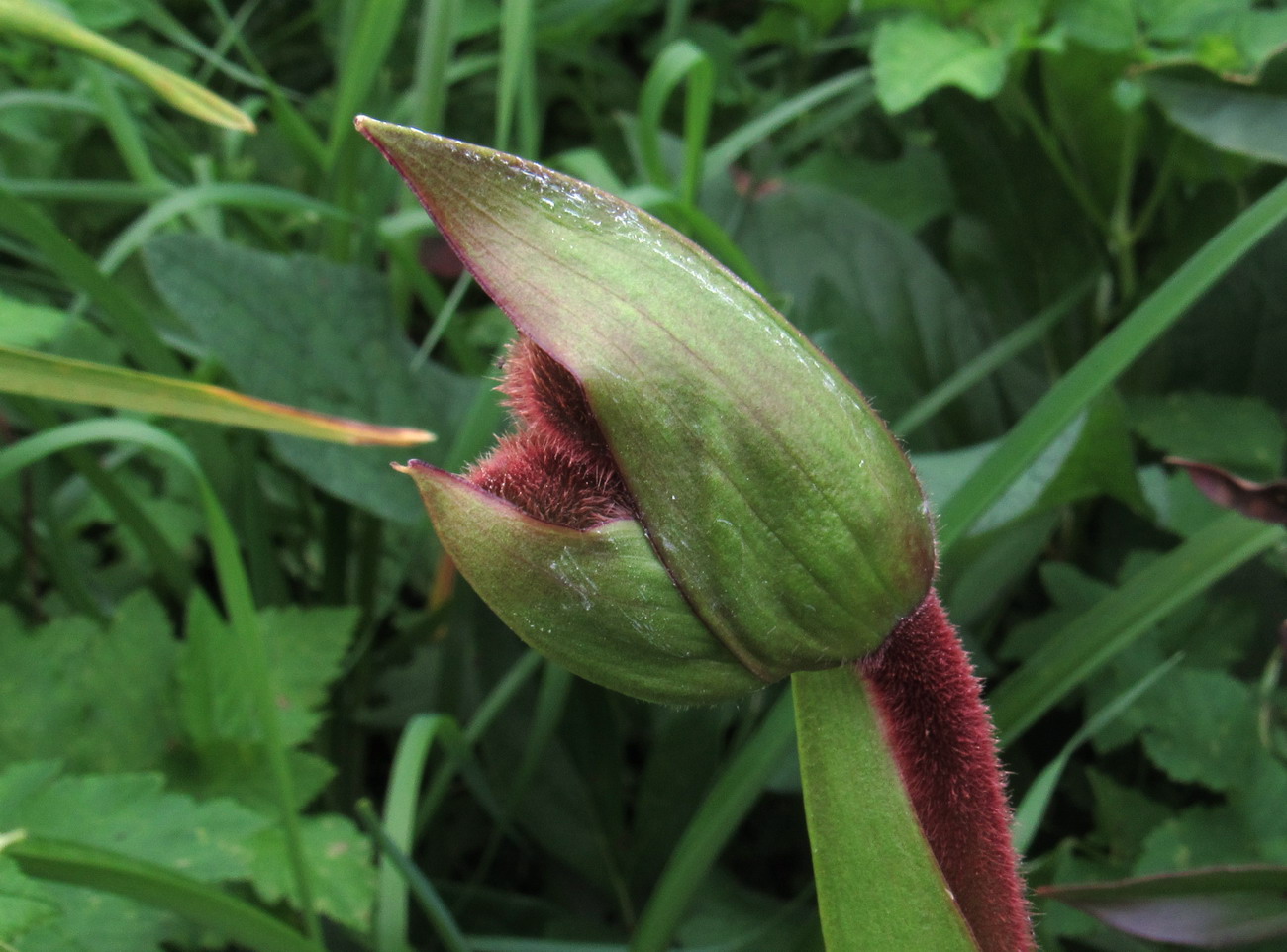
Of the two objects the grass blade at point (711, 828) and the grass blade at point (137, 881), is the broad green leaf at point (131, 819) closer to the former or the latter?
the grass blade at point (137, 881)

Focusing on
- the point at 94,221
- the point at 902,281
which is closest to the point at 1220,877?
the point at 902,281

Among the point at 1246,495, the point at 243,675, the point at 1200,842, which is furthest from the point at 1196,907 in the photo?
the point at 243,675

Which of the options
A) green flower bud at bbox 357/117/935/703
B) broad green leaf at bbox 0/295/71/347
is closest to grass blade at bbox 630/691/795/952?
green flower bud at bbox 357/117/935/703

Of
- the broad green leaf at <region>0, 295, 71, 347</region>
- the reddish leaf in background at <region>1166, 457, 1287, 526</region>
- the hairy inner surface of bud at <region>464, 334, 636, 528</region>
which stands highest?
the hairy inner surface of bud at <region>464, 334, 636, 528</region>

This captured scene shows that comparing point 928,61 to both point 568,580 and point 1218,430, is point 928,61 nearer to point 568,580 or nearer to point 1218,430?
point 1218,430

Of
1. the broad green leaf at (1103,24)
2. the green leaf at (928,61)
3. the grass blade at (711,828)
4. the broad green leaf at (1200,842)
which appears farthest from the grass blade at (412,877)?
the broad green leaf at (1103,24)

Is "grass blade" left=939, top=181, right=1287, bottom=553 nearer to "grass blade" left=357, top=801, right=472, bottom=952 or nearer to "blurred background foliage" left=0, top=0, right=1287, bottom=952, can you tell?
"blurred background foliage" left=0, top=0, right=1287, bottom=952
